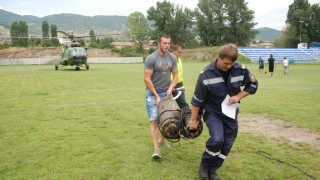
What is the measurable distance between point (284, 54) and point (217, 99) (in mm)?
60978

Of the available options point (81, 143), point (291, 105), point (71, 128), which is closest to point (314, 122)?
point (291, 105)

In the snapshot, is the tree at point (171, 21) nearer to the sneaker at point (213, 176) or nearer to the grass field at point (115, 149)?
the grass field at point (115, 149)

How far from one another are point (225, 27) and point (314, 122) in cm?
7954

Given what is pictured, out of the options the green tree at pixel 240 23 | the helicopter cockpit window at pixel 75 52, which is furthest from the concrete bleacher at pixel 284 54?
the helicopter cockpit window at pixel 75 52

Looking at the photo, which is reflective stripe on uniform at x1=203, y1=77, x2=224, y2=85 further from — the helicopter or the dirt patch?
the helicopter

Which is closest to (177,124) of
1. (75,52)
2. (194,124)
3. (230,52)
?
(194,124)

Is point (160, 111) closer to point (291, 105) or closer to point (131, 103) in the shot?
point (131, 103)

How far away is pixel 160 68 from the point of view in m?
5.11

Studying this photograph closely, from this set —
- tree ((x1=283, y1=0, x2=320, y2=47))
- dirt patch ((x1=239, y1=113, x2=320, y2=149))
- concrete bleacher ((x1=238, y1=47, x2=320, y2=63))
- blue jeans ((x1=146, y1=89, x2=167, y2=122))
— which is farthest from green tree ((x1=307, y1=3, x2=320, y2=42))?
blue jeans ((x1=146, y1=89, x2=167, y2=122))

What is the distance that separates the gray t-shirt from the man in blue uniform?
135cm

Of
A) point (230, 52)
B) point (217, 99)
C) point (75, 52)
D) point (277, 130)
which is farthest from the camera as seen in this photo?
point (75, 52)

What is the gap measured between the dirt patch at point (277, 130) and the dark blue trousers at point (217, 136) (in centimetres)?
257

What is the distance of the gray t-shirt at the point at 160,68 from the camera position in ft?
16.5

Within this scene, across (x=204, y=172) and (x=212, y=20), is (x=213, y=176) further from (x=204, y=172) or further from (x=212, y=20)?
(x=212, y=20)
